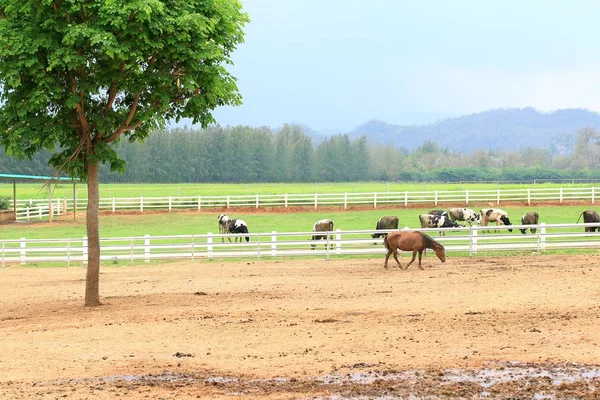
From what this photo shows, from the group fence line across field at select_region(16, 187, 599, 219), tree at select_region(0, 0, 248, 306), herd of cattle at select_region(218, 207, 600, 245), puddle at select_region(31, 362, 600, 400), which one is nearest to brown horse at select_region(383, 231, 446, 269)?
tree at select_region(0, 0, 248, 306)

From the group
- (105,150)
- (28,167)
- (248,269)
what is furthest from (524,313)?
(28,167)

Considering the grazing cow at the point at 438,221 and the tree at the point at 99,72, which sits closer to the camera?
the tree at the point at 99,72

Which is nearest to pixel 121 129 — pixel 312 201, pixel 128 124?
pixel 128 124

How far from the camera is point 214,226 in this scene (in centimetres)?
4356

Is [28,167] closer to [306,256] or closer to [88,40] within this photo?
[306,256]

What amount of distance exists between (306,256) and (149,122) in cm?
1159

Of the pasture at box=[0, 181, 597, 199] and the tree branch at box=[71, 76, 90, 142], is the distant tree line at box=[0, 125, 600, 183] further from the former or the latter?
the tree branch at box=[71, 76, 90, 142]

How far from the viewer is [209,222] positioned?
46.0m

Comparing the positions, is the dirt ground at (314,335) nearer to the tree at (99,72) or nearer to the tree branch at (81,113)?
the tree at (99,72)

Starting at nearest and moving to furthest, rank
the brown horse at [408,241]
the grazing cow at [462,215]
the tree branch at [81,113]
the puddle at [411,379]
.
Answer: the puddle at [411,379], the tree branch at [81,113], the brown horse at [408,241], the grazing cow at [462,215]

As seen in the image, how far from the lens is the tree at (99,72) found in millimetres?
16141

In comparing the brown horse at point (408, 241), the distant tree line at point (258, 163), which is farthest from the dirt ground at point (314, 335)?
the distant tree line at point (258, 163)

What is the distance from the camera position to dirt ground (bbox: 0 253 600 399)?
10102 mm

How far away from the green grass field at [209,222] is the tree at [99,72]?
2072 centimetres
